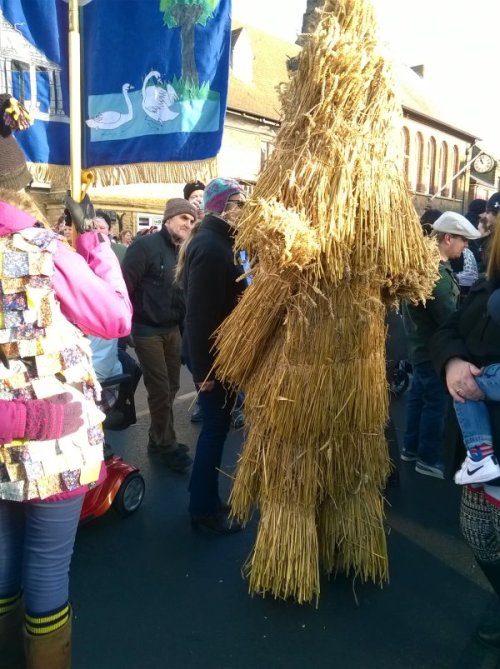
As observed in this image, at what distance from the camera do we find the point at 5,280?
1.54 metres

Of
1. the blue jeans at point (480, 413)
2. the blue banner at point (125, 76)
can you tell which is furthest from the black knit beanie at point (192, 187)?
the blue jeans at point (480, 413)

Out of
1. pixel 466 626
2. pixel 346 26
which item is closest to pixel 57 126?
pixel 346 26

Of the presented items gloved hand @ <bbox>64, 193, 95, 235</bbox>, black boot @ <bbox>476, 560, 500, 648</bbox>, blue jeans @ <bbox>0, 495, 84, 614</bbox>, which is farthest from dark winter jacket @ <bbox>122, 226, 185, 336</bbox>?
black boot @ <bbox>476, 560, 500, 648</bbox>

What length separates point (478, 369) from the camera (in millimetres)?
2043

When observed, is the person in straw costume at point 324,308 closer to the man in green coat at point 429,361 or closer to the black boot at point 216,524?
the black boot at point 216,524

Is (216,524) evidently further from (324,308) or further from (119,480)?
(324,308)

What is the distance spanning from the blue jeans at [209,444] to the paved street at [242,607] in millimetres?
227

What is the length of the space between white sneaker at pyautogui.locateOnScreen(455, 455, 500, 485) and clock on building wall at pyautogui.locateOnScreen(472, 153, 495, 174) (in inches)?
1370

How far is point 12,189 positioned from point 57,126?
1392 millimetres

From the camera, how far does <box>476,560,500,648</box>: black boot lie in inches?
85.0

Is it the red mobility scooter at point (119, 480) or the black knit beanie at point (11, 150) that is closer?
the black knit beanie at point (11, 150)

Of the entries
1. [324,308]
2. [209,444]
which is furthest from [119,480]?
[324,308]

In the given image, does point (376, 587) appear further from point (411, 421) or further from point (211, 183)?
point (211, 183)

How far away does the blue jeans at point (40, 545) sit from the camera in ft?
5.43
